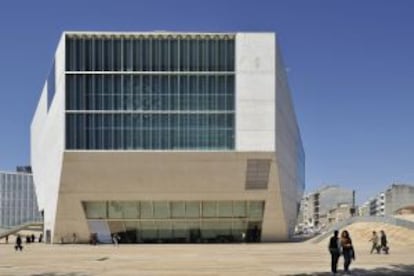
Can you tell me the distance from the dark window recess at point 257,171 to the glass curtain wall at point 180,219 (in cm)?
361

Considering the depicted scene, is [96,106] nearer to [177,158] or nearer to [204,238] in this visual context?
[177,158]

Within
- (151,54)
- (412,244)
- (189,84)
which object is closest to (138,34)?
(151,54)

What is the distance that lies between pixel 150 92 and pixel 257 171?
1201cm

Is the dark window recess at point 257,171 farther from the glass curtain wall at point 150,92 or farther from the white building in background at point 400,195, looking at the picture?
the white building in background at point 400,195

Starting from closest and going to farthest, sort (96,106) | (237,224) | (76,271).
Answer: (76,271) → (96,106) → (237,224)

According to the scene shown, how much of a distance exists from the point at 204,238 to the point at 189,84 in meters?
16.4

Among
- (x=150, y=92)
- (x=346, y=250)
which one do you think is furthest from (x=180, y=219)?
(x=346, y=250)

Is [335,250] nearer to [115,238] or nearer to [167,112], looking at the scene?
[167,112]

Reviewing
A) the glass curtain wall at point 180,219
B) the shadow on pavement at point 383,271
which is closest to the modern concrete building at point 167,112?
the glass curtain wall at point 180,219

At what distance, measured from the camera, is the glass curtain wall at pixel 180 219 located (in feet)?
242

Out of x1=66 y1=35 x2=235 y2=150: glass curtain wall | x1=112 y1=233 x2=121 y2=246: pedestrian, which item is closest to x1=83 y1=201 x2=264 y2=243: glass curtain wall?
x1=112 y1=233 x2=121 y2=246: pedestrian

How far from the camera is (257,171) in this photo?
2741 inches

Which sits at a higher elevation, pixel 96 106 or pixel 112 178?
pixel 96 106

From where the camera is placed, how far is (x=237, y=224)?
2992 inches
